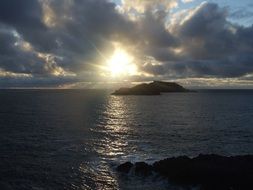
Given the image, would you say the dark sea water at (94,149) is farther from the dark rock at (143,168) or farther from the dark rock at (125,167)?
the dark rock at (143,168)

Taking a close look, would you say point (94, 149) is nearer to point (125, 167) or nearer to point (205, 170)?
point (125, 167)

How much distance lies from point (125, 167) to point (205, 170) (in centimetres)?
1143

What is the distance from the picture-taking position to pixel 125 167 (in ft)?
157

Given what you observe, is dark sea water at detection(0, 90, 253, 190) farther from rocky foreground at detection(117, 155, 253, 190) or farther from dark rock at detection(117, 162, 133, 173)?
rocky foreground at detection(117, 155, 253, 190)

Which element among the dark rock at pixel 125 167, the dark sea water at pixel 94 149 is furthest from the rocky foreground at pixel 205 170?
the dark sea water at pixel 94 149

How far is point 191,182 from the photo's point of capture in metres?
41.8

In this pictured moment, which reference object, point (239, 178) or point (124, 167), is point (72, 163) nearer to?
point (124, 167)

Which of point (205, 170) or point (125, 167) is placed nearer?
point (205, 170)

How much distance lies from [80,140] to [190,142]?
22916 millimetres

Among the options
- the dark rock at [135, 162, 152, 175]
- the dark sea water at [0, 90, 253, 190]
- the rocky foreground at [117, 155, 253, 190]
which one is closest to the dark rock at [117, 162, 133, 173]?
the rocky foreground at [117, 155, 253, 190]

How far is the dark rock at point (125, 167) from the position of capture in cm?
4731

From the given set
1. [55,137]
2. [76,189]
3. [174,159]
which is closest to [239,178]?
[174,159]

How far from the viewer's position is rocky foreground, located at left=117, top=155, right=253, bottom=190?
4000 cm

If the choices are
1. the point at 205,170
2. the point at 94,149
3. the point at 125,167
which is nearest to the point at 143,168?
the point at 125,167
